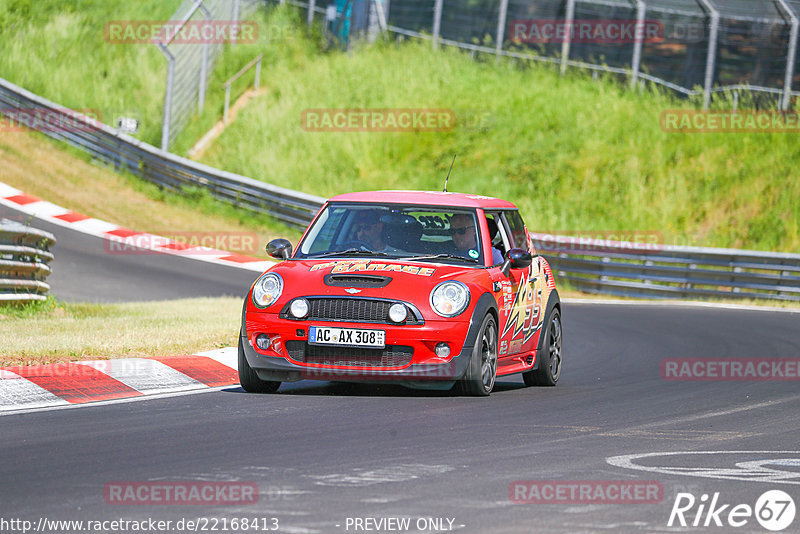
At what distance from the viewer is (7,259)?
15.1m

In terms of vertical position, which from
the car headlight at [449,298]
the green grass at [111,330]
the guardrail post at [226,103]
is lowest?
the green grass at [111,330]

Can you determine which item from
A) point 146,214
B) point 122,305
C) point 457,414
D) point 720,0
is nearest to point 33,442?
point 457,414

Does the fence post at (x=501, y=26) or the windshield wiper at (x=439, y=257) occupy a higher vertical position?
the fence post at (x=501, y=26)

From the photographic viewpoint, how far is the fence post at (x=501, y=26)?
110 ft

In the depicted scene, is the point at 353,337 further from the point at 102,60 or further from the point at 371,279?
the point at 102,60

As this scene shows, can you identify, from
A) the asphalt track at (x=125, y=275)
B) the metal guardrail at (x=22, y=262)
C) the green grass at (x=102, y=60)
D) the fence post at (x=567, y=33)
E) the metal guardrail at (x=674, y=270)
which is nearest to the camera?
the metal guardrail at (x=22, y=262)

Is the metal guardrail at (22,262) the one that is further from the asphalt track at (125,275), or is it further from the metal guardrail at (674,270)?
the metal guardrail at (674,270)

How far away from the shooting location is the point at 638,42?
31.5 metres

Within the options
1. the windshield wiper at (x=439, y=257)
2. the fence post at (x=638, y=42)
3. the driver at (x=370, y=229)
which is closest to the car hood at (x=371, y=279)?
the windshield wiper at (x=439, y=257)

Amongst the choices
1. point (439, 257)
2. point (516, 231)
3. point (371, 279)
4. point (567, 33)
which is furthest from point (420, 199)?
point (567, 33)

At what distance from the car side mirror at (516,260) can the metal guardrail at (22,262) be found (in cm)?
665

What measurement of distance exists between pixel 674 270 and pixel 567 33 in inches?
395

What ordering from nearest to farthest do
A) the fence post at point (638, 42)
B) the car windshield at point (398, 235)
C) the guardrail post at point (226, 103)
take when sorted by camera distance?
the car windshield at point (398, 235) → the fence post at point (638, 42) → the guardrail post at point (226, 103)

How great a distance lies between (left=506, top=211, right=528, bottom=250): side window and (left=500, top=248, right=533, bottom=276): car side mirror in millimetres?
691
